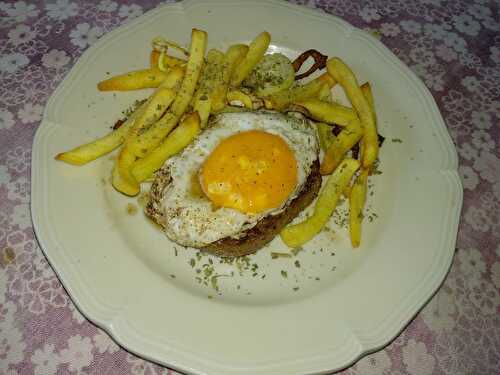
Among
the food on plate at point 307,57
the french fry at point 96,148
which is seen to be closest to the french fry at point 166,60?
the french fry at point 96,148

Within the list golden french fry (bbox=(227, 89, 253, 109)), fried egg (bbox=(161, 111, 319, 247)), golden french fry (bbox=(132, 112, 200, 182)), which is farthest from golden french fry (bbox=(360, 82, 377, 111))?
golden french fry (bbox=(132, 112, 200, 182))

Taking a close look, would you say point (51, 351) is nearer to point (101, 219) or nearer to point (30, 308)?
point (30, 308)

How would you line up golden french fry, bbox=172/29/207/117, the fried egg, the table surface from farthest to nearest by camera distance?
golden french fry, bbox=172/29/207/117
the fried egg
the table surface

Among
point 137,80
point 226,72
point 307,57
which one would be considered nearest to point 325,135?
point 307,57

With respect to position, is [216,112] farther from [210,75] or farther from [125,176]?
[125,176]

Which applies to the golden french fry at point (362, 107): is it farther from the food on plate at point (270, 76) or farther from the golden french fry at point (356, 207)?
the food on plate at point (270, 76)

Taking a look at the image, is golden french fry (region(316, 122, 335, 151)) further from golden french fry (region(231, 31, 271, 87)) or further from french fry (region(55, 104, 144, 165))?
french fry (region(55, 104, 144, 165))

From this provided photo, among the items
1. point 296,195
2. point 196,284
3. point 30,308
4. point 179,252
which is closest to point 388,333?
point 296,195
